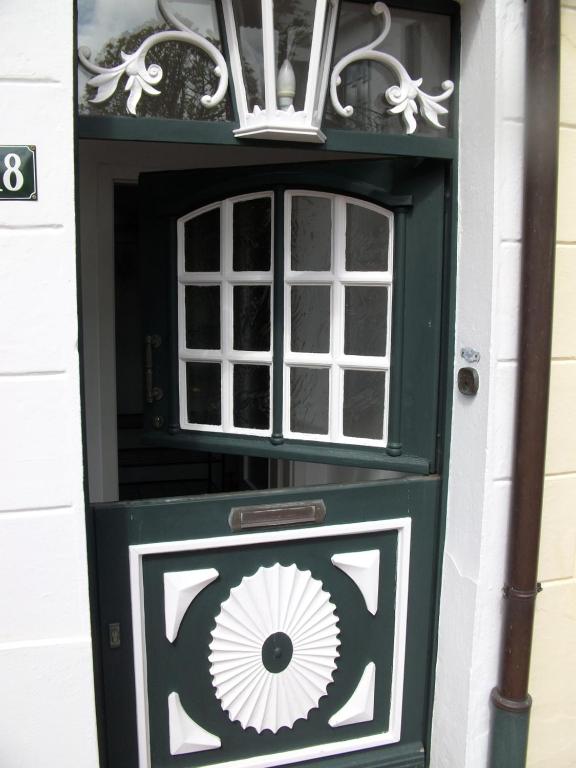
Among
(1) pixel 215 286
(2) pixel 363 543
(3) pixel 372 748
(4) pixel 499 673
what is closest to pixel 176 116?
(1) pixel 215 286

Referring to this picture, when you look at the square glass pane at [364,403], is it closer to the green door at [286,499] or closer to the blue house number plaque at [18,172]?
the green door at [286,499]

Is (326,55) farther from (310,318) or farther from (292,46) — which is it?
(310,318)

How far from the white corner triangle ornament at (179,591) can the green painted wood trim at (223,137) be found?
1360mm

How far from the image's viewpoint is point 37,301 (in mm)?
1787

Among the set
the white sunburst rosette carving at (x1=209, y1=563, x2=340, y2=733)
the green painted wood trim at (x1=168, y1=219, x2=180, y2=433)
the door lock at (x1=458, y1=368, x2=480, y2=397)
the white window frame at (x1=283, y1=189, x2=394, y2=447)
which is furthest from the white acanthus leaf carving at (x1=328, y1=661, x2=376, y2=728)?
the green painted wood trim at (x1=168, y1=219, x2=180, y2=433)

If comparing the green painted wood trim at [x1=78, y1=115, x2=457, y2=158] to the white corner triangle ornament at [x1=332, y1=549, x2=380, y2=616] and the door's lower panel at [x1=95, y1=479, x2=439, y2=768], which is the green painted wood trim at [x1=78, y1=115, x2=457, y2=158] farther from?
the white corner triangle ornament at [x1=332, y1=549, x2=380, y2=616]

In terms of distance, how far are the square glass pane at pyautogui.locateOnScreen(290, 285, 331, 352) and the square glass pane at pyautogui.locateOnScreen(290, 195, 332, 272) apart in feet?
0.33

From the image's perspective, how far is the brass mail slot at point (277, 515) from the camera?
2.22m

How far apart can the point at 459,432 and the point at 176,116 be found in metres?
1.35

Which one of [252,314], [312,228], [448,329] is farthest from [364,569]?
[312,228]

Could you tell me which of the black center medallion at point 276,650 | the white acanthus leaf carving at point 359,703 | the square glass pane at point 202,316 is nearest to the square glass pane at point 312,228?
the square glass pane at point 202,316

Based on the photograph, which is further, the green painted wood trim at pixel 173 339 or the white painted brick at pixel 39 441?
the green painted wood trim at pixel 173 339

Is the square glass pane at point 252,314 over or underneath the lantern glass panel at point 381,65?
underneath

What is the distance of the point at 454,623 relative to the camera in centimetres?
236
